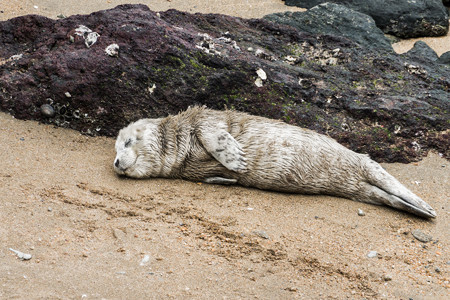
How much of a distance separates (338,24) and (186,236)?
206 inches

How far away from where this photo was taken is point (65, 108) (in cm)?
599

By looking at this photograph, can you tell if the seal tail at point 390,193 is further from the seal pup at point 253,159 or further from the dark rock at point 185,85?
the dark rock at point 185,85

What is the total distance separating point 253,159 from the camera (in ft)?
18.1

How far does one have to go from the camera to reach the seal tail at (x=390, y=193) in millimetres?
5211

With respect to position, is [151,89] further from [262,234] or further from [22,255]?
[22,255]

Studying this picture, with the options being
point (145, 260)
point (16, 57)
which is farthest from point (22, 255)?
point (16, 57)

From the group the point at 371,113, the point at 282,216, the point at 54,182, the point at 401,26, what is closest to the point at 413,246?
the point at 282,216

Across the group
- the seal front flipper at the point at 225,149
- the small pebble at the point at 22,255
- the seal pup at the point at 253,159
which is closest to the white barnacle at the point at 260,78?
the seal pup at the point at 253,159

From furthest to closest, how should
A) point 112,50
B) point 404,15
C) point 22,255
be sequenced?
point 404,15, point 112,50, point 22,255

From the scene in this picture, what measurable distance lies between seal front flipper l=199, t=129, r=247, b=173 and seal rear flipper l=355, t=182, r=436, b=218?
1.34 metres

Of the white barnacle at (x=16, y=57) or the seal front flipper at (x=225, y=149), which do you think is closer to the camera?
the seal front flipper at (x=225, y=149)

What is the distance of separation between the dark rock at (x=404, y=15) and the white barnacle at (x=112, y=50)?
536 centimetres

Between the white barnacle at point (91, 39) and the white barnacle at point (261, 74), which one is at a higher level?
the white barnacle at point (91, 39)

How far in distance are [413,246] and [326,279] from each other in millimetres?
1140
